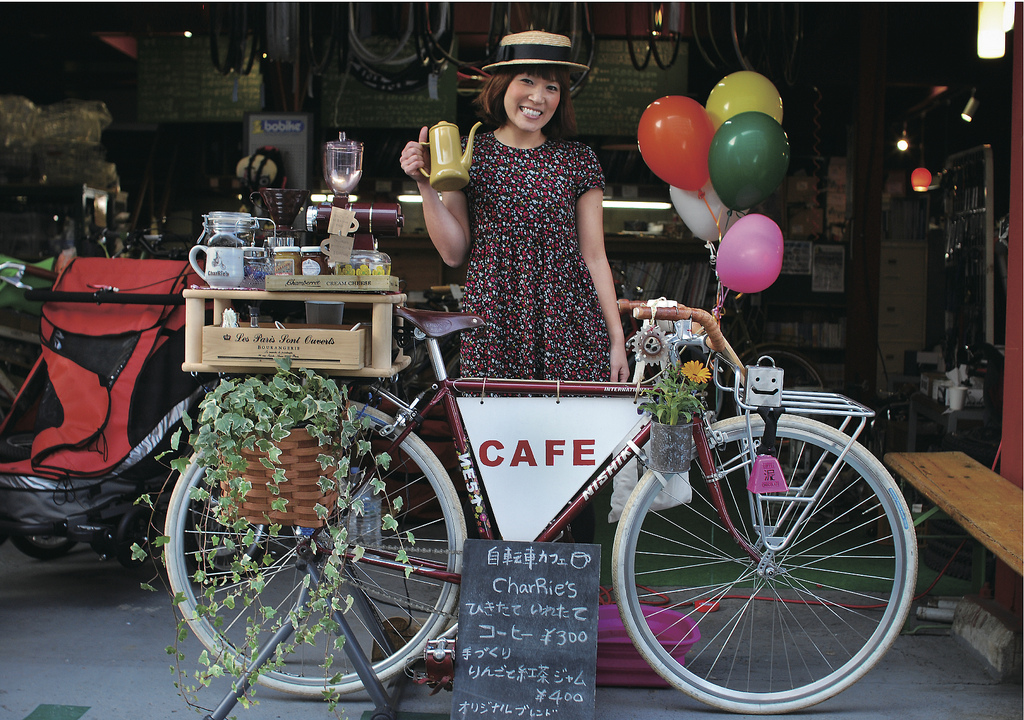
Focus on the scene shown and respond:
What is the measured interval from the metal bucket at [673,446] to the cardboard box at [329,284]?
2.43ft

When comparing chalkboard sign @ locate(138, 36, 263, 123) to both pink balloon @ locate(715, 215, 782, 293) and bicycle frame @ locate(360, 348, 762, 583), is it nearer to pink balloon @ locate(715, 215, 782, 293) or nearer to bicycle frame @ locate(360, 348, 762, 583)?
bicycle frame @ locate(360, 348, 762, 583)

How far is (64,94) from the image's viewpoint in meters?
7.93

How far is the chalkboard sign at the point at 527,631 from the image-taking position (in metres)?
2.00

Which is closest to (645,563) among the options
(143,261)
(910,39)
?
(143,261)

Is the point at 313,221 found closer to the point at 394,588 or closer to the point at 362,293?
the point at 362,293

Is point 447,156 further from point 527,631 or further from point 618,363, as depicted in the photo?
point 527,631

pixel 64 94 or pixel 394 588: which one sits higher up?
pixel 64 94

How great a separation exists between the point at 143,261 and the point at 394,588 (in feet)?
4.40

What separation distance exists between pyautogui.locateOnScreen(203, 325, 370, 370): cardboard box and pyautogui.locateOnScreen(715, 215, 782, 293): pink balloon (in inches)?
39.6

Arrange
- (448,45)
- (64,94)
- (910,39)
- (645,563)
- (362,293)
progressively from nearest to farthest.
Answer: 1. (362,293)
2. (645,563)
3. (448,45)
4. (910,39)
5. (64,94)

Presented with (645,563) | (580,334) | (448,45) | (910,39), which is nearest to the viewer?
(580,334)

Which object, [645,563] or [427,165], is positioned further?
[645,563]

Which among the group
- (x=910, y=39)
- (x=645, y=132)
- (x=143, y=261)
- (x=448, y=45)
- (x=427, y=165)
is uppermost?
(x=910, y=39)

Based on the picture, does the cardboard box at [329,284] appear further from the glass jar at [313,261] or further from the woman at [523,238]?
the woman at [523,238]
